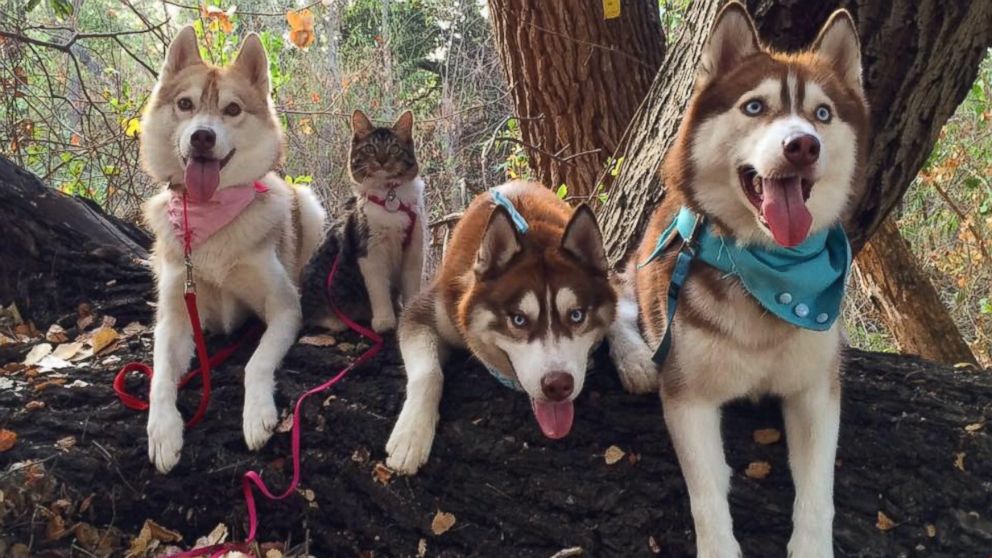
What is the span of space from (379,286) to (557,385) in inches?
52.5

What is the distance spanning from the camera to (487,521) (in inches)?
95.7

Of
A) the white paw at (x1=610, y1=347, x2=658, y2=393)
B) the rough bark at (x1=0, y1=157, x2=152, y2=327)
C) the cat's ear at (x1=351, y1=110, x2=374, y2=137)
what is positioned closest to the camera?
the white paw at (x1=610, y1=347, x2=658, y2=393)

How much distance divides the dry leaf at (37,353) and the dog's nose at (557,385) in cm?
213

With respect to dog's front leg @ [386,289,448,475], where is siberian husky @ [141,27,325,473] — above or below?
above

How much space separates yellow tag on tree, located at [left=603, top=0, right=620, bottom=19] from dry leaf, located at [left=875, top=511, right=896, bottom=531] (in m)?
3.26

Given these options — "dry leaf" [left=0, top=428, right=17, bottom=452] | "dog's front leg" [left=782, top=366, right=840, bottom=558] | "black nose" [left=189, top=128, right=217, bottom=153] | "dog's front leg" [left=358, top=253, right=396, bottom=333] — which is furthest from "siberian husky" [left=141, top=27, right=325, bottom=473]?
"dog's front leg" [left=782, top=366, right=840, bottom=558]

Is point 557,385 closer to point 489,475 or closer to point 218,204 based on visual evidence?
point 489,475

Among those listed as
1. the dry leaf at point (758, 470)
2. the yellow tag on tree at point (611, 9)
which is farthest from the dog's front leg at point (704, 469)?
the yellow tag on tree at point (611, 9)

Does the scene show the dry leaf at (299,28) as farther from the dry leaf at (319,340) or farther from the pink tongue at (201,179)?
the dry leaf at (319,340)

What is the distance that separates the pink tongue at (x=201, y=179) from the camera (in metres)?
3.03

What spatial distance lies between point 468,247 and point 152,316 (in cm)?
160

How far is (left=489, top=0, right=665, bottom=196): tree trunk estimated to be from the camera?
471 cm

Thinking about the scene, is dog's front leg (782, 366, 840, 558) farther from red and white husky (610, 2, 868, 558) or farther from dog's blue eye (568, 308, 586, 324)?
dog's blue eye (568, 308, 586, 324)

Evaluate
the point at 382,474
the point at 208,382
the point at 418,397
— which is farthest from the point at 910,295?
the point at 208,382
